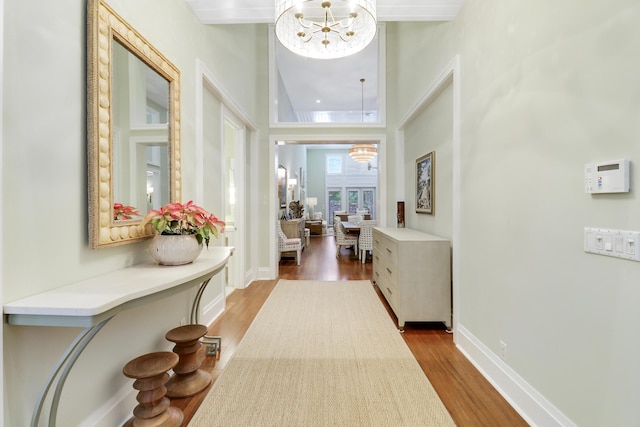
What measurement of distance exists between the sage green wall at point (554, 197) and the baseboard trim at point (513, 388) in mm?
42

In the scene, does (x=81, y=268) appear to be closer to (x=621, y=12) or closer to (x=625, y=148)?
(x=625, y=148)

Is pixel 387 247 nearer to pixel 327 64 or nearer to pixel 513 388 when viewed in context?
pixel 513 388

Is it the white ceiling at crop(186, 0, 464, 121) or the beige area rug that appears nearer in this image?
the beige area rug

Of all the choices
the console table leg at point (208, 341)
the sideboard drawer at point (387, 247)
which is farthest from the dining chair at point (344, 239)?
the console table leg at point (208, 341)

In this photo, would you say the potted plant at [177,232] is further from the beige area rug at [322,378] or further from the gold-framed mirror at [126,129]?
the beige area rug at [322,378]

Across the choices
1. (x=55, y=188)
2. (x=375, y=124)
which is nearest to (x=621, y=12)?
(x=55, y=188)

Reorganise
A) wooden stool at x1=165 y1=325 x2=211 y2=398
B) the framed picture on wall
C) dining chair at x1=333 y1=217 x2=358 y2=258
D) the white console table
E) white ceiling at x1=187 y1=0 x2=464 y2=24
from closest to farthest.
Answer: the white console table < wooden stool at x1=165 y1=325 x2=211 y2=398 < white ceiling at x1=187 y1=0 x2=464 y2=24 < the framed picture on wall < dining chair at x1=333 y1=217 x2=358 y2=258

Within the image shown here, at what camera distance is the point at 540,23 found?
157 cm

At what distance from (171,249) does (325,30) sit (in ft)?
6.39

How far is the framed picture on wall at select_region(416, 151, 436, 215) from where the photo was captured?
341 cm

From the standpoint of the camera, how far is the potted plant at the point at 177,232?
1687 millimetres

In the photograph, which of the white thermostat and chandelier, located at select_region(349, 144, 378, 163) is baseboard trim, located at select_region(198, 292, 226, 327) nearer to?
the white thermostat

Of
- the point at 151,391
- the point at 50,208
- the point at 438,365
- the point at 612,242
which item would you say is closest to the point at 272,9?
the point at 50,208

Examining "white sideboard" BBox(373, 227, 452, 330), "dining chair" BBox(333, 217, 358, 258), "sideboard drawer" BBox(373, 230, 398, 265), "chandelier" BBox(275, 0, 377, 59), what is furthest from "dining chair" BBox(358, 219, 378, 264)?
"chandelier" BBox(275, 0, 377, 59)
